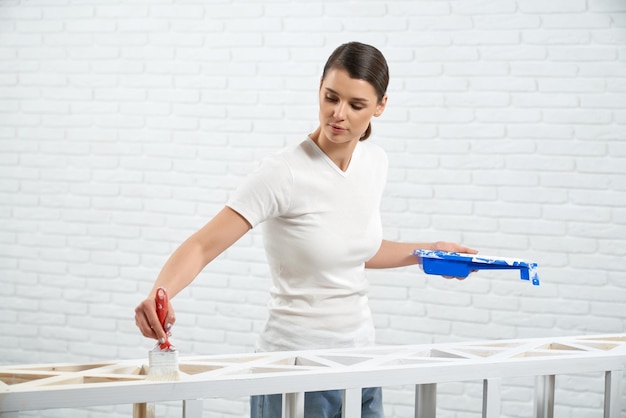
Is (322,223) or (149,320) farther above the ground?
(322,223)

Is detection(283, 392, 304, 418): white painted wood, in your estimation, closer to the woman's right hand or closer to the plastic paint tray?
the woman's right hand

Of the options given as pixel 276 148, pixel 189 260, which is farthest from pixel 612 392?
pixel 276 148

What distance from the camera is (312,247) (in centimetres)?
168

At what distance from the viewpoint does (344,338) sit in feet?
5.64

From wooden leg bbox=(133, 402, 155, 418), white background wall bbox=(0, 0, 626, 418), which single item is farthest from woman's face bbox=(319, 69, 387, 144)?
white background wall bbox=(0, 0, 626, 418)

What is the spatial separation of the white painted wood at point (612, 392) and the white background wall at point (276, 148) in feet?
4.70

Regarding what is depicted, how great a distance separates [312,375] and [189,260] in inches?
12.8

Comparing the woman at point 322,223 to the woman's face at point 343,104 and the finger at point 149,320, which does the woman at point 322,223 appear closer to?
the woman's face at point 343,104

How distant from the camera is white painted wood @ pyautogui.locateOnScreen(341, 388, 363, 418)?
1490mm

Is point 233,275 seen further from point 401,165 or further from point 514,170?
point 514,170

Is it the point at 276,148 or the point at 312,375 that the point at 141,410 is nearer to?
the point at 312,375

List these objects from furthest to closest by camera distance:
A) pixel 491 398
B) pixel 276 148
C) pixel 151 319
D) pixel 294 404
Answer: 1. pixel 276 148
2. pixel 491 398
3. pixel 294 404
4. pixel 151 319


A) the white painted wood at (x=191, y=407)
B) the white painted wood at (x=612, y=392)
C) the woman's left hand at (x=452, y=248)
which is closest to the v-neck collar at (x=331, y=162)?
the woman's left hand at (x=452, y=248)

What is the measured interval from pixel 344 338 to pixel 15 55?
8.76 ft
